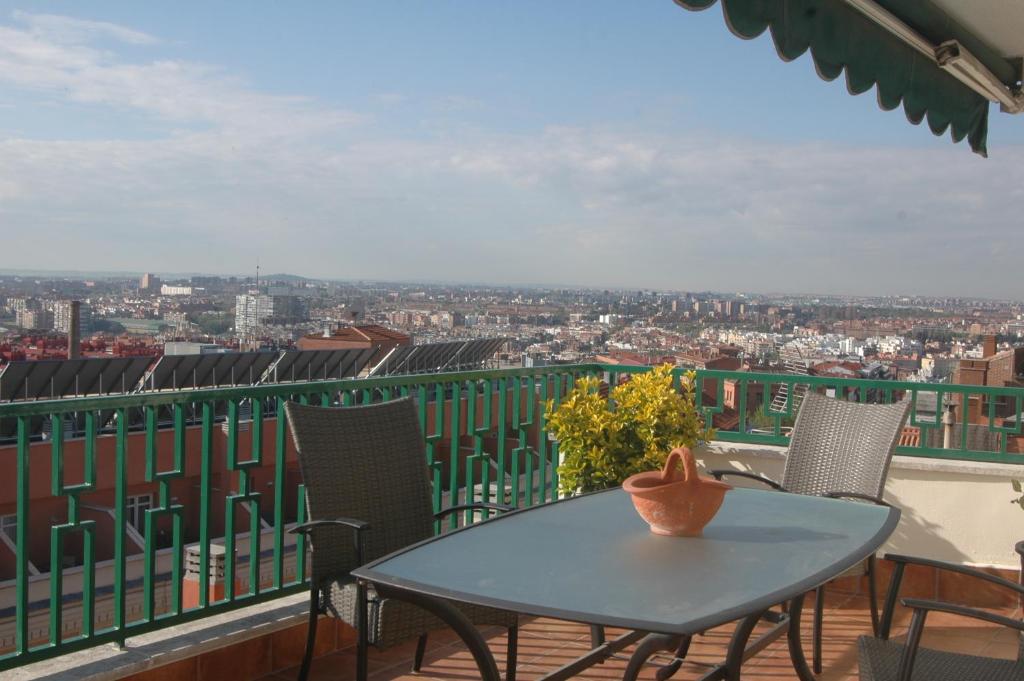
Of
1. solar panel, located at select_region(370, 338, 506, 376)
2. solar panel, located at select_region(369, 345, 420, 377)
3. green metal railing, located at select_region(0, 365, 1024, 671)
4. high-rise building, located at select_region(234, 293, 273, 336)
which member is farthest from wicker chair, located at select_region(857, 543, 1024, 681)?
high-rise building, located at select_region(234, 293, 273, 336)

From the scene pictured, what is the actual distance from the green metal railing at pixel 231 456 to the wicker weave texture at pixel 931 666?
6.16ft

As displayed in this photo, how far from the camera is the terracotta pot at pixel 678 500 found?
8.03ft

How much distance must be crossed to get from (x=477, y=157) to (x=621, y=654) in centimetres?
2926

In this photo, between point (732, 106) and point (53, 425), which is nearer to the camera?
point (53, 425)

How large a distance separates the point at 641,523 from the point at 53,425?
1.77m

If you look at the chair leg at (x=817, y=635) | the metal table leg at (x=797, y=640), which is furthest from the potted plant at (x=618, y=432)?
the metal table leg at (x=797, y=640)

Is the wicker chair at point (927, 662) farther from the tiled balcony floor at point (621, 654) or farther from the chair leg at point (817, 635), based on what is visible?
the chair leg at point (817, 635)

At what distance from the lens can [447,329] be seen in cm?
1609

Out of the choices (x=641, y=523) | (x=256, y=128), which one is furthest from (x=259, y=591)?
(x=256, y=128)

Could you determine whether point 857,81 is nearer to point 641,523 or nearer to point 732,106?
point 641,523

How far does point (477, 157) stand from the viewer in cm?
3219

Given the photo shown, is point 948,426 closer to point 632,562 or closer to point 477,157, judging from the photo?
point 632,562

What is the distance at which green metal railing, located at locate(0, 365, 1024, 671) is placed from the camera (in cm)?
293

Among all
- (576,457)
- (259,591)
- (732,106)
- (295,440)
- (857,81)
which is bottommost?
(259,591)
